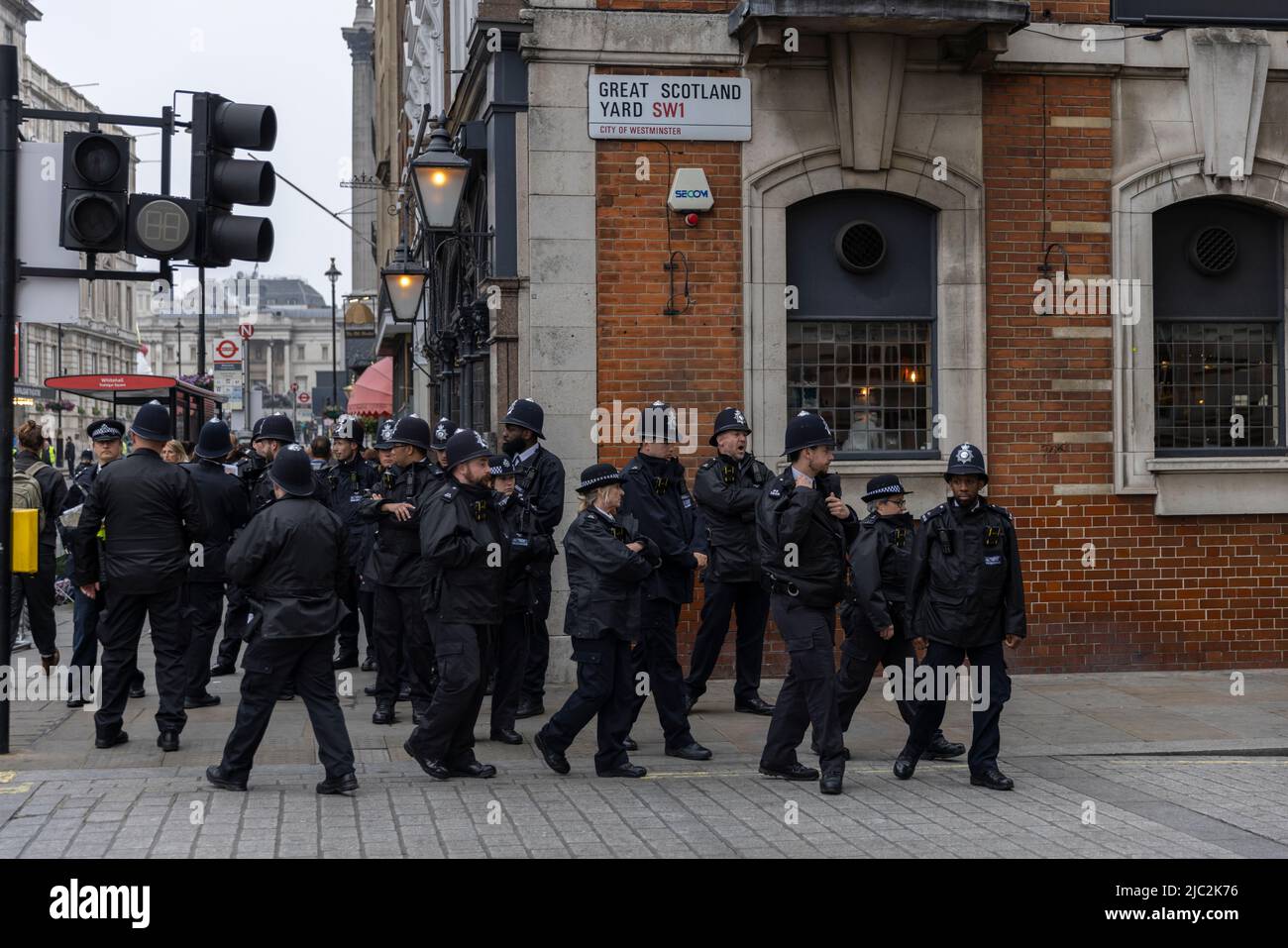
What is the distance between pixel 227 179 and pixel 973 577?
5110mm

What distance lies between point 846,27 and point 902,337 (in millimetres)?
2644

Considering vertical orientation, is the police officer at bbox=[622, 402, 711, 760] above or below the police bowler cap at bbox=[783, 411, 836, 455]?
below

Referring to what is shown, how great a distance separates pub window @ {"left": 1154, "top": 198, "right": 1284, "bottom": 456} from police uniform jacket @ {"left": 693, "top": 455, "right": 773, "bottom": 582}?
4589 mm

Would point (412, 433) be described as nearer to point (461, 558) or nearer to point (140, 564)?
point (461, 558)

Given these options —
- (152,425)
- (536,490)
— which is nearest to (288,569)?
(152,425)

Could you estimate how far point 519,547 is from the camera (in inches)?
353

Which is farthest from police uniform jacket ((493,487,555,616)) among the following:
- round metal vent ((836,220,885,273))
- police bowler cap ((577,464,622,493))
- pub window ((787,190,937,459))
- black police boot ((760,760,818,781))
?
round metal vent ((836,220,885,273))

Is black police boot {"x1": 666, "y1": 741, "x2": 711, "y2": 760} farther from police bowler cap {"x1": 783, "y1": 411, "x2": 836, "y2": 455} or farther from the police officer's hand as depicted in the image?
the police officer's hand

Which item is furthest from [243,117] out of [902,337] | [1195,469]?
[1195,469]

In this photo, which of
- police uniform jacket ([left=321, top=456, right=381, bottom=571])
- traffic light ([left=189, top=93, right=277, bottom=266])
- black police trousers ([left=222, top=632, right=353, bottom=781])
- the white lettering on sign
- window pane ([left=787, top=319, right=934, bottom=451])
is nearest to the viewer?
black police trousers ([left=222, top=632, right=353, bottom=781])

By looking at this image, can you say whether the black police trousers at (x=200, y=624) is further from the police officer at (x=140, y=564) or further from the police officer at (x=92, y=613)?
the police officer at (x=140, y=564)

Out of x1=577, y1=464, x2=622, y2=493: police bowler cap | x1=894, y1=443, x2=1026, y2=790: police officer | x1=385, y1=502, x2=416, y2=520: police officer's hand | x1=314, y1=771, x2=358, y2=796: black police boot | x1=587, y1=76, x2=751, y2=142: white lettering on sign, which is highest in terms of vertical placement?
x1=587, y1=76, x2=751, y2=142: white lettering on sign

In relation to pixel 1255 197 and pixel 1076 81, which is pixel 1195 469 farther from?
pixel 1076 81

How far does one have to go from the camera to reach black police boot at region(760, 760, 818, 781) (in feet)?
28.4
